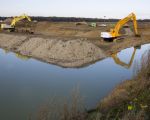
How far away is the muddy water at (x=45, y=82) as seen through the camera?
49.2ft

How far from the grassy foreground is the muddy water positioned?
163cm

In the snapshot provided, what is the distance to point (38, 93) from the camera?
56.8 ft

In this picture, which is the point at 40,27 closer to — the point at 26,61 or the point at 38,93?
the point at 26,61

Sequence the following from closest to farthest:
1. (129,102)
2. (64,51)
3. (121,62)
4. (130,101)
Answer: (129,102), (130,101), (121,62), (64,51)

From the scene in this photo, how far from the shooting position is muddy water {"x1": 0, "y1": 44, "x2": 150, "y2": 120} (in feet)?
49.2

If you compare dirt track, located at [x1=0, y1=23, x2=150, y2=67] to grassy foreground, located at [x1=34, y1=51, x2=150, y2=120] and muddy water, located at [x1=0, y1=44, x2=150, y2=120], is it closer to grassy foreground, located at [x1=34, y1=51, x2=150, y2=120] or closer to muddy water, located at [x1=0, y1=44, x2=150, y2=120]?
muddy water, located at [x1=0, y1=44, x2=150, y2=120]

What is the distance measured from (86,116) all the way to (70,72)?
38.2ft

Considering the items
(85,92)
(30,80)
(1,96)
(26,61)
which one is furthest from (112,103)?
(26,61)

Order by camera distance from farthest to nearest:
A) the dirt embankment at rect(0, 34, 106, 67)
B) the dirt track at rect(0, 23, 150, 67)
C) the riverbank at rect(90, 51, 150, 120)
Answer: the dirt track at rect(0, 23, 150, 67), the dirt embankment at rect(0, 34, 106, 67), the riverbank at rect(90, 51, 150, 120)

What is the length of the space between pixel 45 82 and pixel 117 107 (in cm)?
901

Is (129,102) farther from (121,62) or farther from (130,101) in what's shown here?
(121,62)

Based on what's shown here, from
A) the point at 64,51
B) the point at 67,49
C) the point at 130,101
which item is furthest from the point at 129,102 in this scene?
the point at 67,49

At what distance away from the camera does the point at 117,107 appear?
40.6ft

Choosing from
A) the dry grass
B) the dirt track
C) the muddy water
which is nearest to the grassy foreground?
the dry grass
